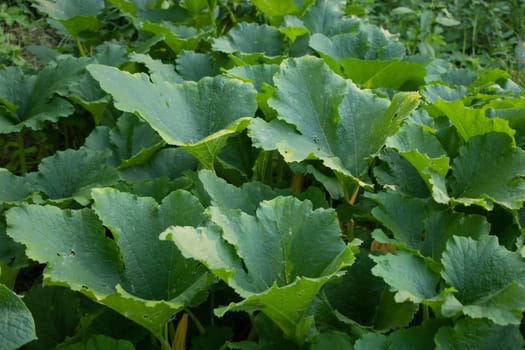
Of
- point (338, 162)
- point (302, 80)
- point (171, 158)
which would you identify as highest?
point (302, 80)

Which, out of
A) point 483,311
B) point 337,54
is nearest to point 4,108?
point 337,54

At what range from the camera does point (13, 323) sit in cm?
145

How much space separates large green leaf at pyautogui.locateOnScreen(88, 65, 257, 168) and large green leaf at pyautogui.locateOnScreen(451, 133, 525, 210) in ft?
1.86

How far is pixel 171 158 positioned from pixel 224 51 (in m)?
0.53

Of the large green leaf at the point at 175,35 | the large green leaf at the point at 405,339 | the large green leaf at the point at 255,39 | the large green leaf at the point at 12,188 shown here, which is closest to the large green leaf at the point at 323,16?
the large green leaf at the point at 255,39

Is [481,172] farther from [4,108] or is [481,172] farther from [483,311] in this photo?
[4,108]

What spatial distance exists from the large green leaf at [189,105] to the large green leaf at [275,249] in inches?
13.1

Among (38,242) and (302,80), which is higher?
(302,80)

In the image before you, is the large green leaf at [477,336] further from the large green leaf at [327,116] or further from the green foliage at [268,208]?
the large green leaf at [327,116]

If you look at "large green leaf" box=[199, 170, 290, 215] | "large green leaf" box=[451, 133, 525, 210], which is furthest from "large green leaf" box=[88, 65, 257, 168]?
"large green leaf" box=[451, 133, 525, 210]

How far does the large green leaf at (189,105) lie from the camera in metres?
1.82

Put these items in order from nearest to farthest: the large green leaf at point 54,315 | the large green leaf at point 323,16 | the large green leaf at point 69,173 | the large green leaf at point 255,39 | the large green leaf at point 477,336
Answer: the large green leaf at point 477,336 < the large green leaf at point 54,315 < the large green leaf at point 69,173 < the large green leaf at point 255,39 < the large green leaf at point 323,16

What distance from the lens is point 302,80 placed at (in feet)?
6.32

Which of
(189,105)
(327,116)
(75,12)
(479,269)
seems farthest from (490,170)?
(75,12)
